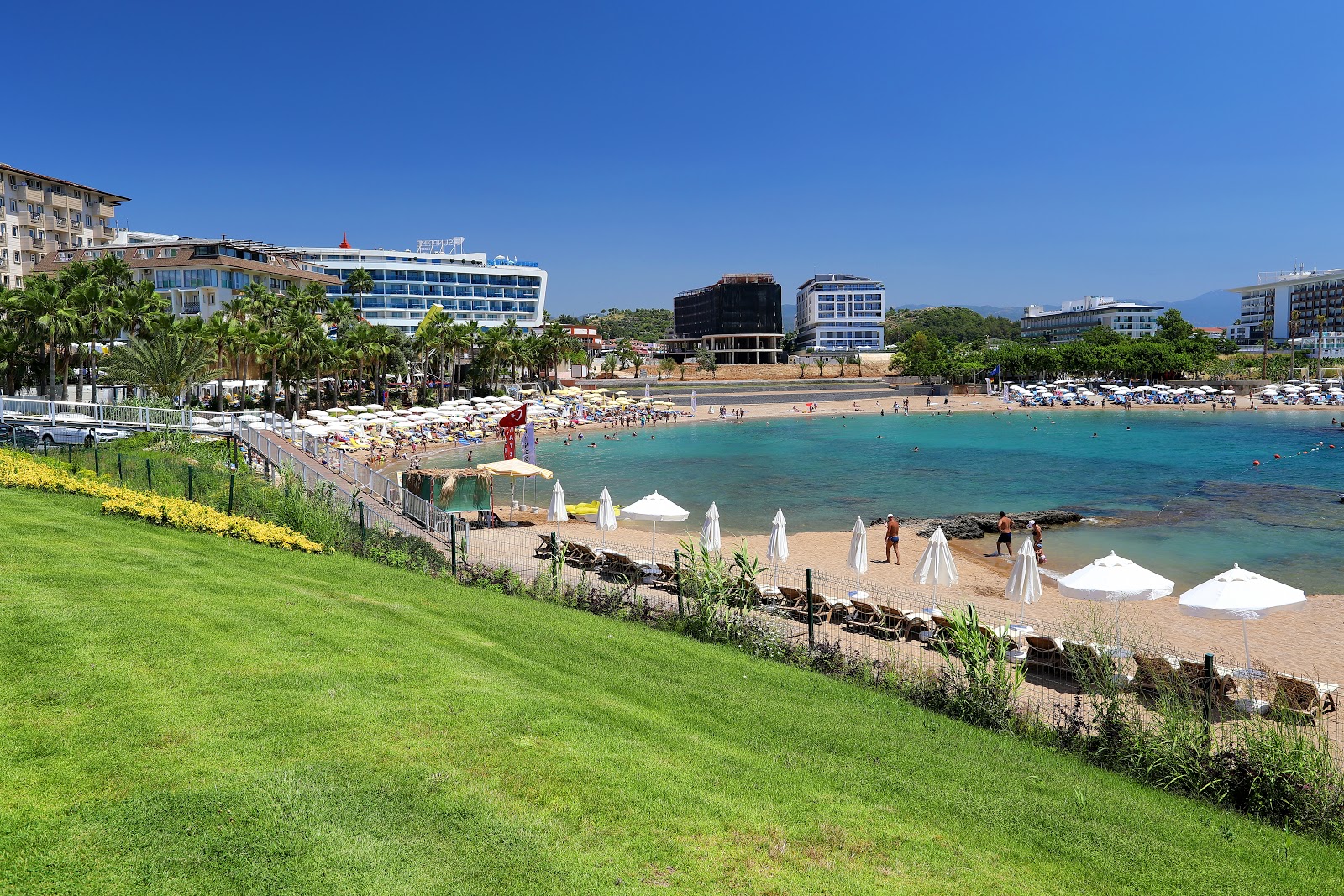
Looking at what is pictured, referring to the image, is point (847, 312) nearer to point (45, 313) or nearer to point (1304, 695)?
point (45, 313)

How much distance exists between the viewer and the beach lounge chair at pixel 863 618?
49.2 feet

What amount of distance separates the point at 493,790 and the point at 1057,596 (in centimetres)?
1623

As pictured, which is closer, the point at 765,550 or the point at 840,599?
the point at 840,599

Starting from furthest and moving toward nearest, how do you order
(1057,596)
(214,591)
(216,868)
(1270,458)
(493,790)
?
(1270,458) < (1057,596) < (214,591) < (493,790) < (216,868)

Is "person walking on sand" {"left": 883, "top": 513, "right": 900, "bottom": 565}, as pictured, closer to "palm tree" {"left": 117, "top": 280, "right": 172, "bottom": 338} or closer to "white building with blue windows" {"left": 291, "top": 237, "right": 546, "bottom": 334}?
"palm tree" {"left": 117, "top": 280, "right": 172, "bottom": 338}

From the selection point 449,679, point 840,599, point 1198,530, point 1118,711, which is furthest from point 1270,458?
point 449,679

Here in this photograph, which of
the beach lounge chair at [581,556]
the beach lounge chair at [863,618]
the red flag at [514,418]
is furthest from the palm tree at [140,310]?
the beach lounge chair at [863,618]

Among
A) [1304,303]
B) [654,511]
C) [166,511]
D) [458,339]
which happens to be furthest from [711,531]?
[1304,303]

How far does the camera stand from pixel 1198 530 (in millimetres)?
27062

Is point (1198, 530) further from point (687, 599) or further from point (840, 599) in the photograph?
point (687, 599)

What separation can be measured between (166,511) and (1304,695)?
59.3ft

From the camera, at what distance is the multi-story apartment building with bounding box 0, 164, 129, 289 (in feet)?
230

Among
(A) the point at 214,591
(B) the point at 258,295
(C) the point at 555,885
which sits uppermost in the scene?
(B) the point at 258,295

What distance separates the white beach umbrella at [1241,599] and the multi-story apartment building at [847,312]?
175 m
